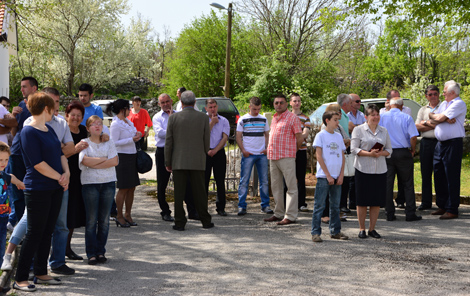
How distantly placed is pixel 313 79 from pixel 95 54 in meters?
22.9

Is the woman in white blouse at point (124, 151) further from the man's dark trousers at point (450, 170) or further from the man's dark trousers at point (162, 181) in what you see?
the man's dark trousers at point (450, 170)

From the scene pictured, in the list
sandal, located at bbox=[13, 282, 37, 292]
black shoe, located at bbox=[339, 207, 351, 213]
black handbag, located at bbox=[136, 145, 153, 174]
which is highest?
black handbag, located at bbox=[136, 145, 153, 174]

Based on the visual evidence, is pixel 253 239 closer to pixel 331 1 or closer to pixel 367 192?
pixel 367 192

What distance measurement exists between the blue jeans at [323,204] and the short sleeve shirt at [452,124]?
9.18 feet

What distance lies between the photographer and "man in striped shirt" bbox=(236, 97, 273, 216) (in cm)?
974

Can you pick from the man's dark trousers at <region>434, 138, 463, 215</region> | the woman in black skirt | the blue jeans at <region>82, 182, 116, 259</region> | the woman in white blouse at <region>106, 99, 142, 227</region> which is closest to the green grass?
the man's dark trousers at <region>434, 138, 463, 215</region>

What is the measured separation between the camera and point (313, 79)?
29.9 metres

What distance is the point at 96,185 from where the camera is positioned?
6273 mm

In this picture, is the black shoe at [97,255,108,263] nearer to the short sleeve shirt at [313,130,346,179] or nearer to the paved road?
the paved road

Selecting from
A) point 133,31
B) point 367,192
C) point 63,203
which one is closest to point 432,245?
point 367,192

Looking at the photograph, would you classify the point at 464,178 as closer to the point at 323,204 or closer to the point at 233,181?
the point at 233,181

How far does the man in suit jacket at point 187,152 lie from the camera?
327 inches

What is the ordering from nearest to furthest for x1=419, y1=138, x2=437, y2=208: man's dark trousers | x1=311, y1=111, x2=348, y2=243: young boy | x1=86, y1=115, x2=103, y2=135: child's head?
x1=86, y1=115, x2=103, y2=135: child's head, x1=311, y1=111, x2=348, y2=243: young boy, x1=419, y1=138, x2=437, y2=208: man's dark trousers

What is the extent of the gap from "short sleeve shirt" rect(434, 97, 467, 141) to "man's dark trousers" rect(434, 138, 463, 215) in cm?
10
